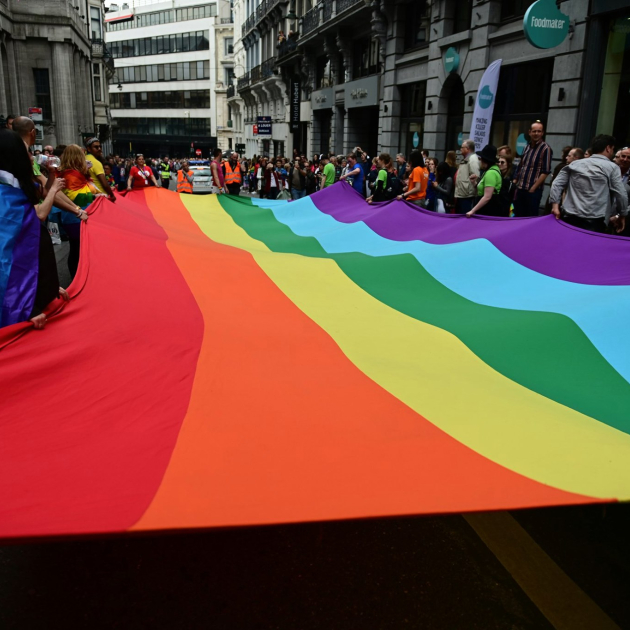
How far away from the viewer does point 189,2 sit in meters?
84.2

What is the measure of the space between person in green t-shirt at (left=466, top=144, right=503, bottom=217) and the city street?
216 inches

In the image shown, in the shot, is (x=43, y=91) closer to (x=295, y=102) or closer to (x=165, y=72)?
(x=295, y=102)

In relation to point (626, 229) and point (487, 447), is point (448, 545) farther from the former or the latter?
point (626, 229)

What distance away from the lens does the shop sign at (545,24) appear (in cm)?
1255

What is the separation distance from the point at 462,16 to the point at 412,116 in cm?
442

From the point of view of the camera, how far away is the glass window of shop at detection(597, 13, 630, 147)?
39.0 feet

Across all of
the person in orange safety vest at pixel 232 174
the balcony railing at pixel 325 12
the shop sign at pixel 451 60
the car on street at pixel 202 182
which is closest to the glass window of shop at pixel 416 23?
the balcony railing at pixel 325 12

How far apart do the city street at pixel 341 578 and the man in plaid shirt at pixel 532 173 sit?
6.69m

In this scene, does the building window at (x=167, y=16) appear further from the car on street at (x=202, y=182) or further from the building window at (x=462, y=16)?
the building window at (x=462, y=16)

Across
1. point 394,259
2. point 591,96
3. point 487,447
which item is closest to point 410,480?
point 487,447

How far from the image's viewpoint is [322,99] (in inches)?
1316

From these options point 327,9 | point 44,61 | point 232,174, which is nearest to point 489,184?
point 232,174

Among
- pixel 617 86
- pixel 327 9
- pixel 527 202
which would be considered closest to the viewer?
pixel 527 202

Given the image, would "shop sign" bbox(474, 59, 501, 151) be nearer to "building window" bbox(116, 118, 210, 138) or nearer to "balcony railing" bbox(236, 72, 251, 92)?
"balcony railing" bbox(236, 72, 251, 92)
